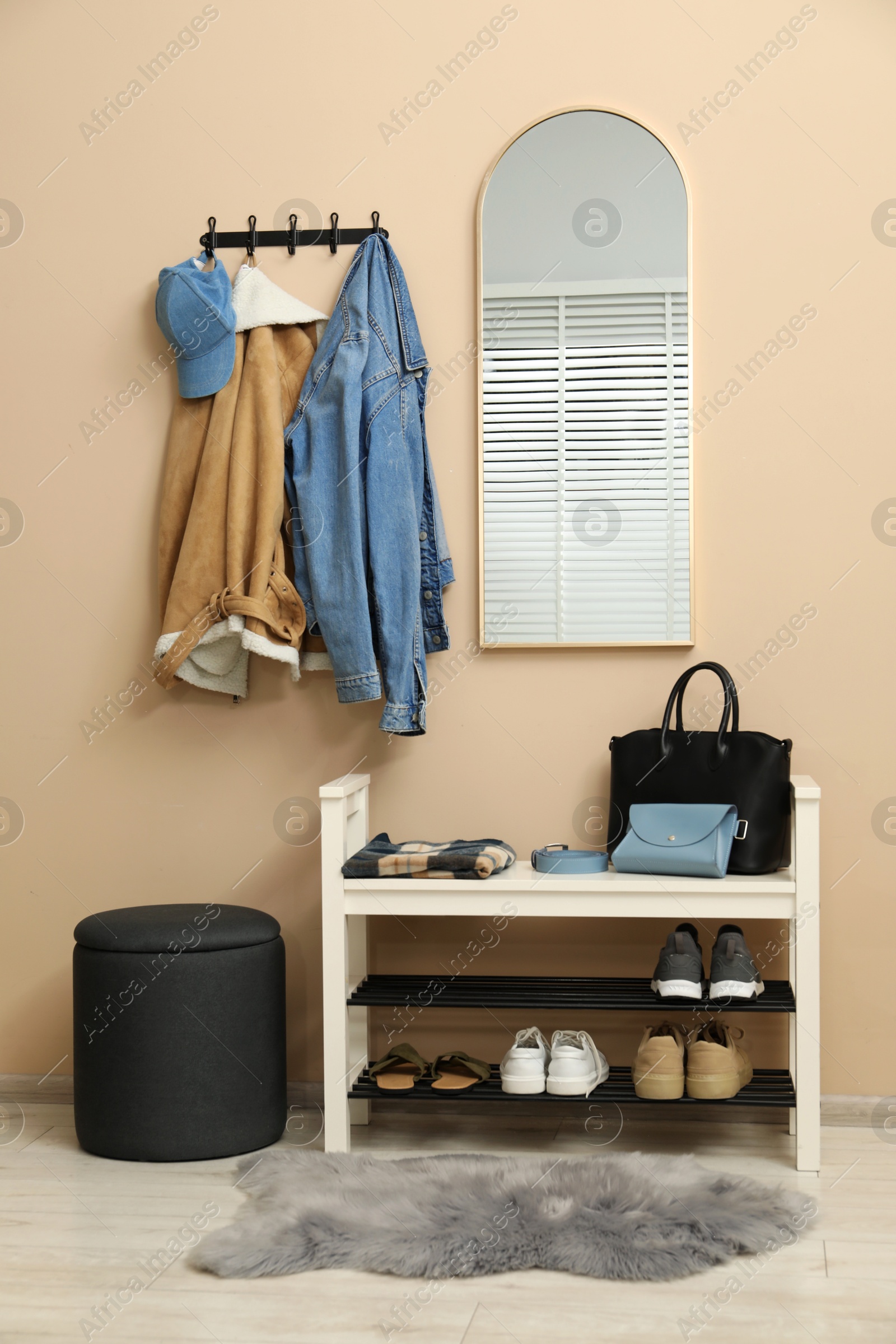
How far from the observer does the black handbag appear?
202cm

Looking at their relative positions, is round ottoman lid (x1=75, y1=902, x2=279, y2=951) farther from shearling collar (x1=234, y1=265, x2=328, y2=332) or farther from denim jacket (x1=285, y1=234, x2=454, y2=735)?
shearling collar (x1=234, y1=265, x2=328, y2=332)

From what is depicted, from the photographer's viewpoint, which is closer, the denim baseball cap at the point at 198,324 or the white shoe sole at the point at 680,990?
the white shoe sole at the point at 680,990

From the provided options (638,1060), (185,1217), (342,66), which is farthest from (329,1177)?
(342,66)

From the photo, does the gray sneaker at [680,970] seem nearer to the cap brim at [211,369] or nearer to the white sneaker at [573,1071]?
the white sneaker at [573,1071]

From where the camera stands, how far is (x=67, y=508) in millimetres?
2432

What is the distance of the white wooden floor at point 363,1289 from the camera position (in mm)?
1394

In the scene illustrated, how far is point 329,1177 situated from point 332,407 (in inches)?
56.9

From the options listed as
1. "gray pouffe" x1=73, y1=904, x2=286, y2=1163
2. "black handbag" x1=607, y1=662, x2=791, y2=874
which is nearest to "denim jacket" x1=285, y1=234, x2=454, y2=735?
"black handbag" x1=607, y1=662, x2=791, y2=874

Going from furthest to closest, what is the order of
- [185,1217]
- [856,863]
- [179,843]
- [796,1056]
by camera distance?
[179,843], [856,863], [796,1056], [185,1217]

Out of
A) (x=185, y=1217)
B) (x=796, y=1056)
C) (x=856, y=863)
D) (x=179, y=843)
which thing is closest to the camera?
(x=185, y=1217)

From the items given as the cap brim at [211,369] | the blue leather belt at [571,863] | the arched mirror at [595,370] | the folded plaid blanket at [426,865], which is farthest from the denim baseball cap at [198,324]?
the blue leather belt at [571,863]

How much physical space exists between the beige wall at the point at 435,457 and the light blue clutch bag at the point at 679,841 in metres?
0.30

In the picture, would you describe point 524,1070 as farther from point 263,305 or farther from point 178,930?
point 263,305

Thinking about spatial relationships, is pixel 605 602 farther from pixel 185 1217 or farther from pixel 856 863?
pixel 185 1217
